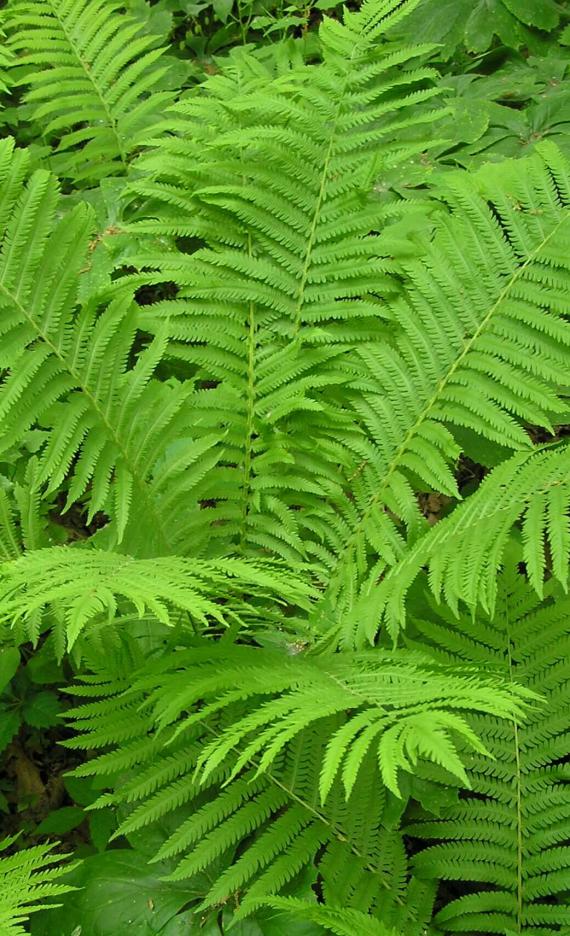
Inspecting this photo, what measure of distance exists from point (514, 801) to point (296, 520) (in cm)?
82

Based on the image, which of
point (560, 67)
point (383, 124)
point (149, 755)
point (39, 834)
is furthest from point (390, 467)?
point (560, 67)

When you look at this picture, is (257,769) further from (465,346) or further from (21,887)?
→ (465,346)

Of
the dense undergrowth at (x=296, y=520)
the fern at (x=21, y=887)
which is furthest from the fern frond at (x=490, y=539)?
the fern at (x=21, y=887)

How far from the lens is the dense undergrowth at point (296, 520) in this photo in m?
1.59

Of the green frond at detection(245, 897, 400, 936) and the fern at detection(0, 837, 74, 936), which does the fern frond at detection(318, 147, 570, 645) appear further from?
the fern at detection(0, 837, 74, 936)

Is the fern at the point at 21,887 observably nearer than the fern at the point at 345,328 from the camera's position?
Yes

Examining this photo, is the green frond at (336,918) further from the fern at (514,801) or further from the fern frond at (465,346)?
the fern frond at (465,346)

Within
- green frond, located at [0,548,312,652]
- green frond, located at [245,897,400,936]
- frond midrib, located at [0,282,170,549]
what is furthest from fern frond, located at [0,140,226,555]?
green frond, located at [245,897,400,936]

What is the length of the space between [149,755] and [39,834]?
67 centimetres

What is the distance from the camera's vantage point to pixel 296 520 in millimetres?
2133

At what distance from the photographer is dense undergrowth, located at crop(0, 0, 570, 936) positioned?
5.21ft

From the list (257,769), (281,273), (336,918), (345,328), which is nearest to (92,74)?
(281,273)

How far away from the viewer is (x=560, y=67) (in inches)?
106

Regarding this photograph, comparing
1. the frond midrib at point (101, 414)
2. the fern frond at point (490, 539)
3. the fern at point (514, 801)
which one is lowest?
the fern at point (514, 801)
